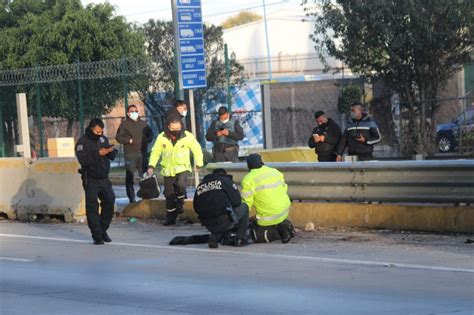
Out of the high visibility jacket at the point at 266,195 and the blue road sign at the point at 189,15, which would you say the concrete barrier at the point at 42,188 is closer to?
the blue road sign at the point at 189,15

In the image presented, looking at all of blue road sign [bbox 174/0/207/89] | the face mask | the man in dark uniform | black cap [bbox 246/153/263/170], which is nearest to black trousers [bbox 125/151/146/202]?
the man in dark uniform

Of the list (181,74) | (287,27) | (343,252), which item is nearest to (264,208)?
(343,252)

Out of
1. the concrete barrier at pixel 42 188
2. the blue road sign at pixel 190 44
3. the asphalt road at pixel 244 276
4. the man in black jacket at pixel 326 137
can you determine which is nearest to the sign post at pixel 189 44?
the blue road sign at pixel 190 44

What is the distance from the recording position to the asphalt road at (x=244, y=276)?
29.7ft

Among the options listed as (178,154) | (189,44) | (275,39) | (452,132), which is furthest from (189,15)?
(275,39)

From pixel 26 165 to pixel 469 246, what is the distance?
913 centimetres

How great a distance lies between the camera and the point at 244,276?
10.9 metres

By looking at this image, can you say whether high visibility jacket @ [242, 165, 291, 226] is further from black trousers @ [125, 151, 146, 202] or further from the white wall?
the white wall

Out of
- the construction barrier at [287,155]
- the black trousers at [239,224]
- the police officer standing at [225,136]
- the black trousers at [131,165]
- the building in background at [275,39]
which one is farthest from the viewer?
the building in background at [275,39]

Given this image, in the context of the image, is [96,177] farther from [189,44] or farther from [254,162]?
[189,44]

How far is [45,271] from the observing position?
11.8m

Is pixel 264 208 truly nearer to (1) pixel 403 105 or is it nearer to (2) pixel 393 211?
(2) pixel 393 211

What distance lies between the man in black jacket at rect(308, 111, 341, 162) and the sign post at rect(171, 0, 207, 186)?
2.88 metres

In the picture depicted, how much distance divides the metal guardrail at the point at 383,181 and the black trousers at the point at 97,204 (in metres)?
2.80
